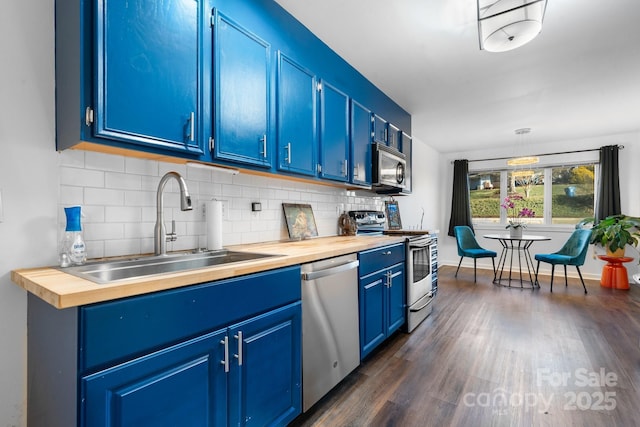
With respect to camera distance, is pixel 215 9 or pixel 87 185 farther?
pixel 215 9

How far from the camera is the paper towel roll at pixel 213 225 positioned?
181 centimetres

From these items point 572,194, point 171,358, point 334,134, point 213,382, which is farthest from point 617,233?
point 171,358

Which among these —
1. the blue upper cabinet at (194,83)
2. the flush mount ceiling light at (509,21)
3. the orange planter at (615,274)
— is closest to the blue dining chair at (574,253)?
the orange planter at (615,274)

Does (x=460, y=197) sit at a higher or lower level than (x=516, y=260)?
higher

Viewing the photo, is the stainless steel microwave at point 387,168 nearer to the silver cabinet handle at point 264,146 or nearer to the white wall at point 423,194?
the white wall at point 423,194

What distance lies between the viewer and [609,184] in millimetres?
5035

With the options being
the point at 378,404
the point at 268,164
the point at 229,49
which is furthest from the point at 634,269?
the point at 229,49

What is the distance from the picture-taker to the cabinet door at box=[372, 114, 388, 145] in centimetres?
315

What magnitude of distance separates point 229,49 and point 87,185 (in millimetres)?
980

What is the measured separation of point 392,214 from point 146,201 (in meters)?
3.20

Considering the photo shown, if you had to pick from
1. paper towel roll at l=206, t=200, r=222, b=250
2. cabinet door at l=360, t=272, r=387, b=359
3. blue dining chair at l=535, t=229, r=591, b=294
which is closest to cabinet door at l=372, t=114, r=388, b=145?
cabinet door at l=360, t=272, r=387, b=359

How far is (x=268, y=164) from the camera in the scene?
188 centimetres

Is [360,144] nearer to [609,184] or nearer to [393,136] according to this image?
[393,136]

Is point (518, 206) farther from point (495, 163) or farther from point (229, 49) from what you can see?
point (229, 49)
